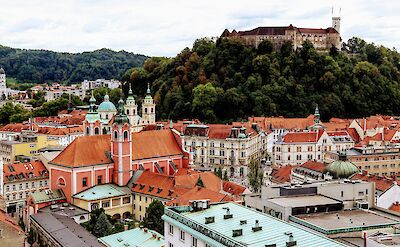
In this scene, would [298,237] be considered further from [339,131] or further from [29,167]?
[339,131]

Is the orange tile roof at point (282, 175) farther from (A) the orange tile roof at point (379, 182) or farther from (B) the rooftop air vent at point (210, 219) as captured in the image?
(B) the rooftop air vent at point (210, 219)

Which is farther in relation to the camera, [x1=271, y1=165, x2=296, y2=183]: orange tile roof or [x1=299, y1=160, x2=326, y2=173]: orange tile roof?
[x1=271, y1=165, x2=296, y2=183]: orange tile roof

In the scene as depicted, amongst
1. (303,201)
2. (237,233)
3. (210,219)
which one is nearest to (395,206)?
(303,201)

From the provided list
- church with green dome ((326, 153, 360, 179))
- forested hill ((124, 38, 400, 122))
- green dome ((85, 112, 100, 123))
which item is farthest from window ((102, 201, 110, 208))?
forested hill ((124, 38, 400, 122))

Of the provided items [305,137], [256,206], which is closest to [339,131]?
[305,137]

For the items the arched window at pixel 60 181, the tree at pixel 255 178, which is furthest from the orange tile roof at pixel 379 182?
the arched window at pixel 60 181

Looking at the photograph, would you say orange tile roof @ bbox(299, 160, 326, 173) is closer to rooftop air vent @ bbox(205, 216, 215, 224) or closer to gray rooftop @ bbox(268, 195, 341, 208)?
gray rooftop @ bbox(268, 195, 341, 208)
